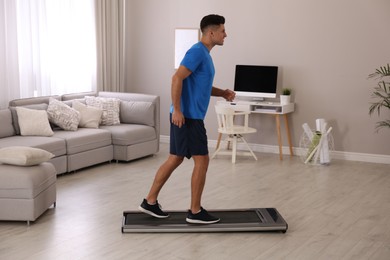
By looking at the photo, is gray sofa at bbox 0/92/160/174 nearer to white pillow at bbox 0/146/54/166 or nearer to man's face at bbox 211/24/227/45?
white pillow at bbox 0/146/54/166

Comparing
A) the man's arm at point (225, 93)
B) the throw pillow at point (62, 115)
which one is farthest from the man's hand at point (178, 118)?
the throw pillow at point (62, 115)

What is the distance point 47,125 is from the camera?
21.5 ft

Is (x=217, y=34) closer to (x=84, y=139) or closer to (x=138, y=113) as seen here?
(x=84, y=139)

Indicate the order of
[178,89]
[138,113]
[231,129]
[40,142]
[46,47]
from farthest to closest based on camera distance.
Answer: [138,113] → [46,47] → [231,129] → [40,142] → [178,89]

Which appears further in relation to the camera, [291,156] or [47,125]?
[291,156]

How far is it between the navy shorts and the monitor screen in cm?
347

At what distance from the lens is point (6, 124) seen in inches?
251

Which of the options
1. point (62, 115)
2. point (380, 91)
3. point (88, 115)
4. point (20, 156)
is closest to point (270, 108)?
point (380, 91)

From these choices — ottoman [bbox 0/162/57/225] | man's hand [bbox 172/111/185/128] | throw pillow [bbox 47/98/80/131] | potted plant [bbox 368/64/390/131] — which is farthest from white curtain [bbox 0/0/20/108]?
potted plant [bbox 368/64/390/131]

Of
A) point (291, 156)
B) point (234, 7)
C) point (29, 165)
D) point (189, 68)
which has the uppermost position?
point (234, 7)

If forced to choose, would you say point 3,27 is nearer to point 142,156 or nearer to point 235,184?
point 142,156

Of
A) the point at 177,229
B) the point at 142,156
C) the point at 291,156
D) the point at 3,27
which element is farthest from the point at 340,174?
the point at 3,27

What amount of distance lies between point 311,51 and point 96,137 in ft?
9.69

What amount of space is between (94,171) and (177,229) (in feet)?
7.98
